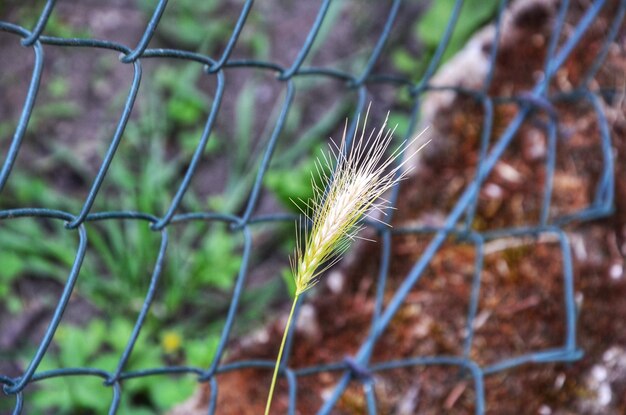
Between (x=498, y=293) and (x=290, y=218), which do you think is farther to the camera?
(x=498, y=293)

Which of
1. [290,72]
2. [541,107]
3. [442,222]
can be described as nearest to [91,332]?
[442,222]

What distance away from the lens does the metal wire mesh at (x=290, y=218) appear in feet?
3.39

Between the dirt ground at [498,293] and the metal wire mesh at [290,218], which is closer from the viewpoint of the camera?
the metal wire mesh at [290,218]

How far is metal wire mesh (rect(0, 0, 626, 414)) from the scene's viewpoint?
3.39ft

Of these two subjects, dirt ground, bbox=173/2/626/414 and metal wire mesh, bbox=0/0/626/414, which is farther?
dirt ground, bbox=173/2/626/414

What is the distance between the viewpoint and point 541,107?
6.37 ft

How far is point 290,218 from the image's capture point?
1372 millimetres

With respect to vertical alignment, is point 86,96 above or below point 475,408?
above

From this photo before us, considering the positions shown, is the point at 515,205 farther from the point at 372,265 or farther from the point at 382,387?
the point at 382,387

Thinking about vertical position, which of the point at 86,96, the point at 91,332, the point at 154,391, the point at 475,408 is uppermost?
the point at 86,96

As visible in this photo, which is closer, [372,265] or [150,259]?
[372,265]

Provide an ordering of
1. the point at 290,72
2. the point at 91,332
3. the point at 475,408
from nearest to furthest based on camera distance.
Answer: the point at 290,72 < the point at 475,408 < the point at 91,332

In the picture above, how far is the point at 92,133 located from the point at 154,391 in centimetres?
140

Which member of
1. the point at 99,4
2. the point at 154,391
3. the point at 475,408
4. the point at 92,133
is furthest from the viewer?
the point at 99,4
